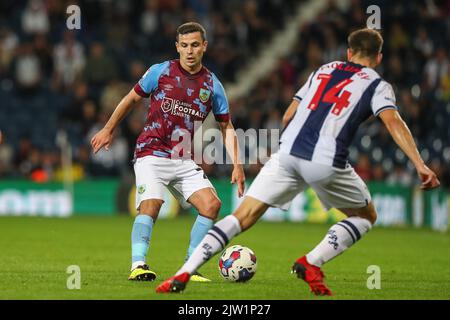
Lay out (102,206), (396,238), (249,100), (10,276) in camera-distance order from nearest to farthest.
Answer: (10,276) < (396,238) < (102,206) < (249,100)

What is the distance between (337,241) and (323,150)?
785 millimetres

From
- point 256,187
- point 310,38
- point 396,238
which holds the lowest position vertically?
point 396,238

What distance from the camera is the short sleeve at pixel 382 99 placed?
7.59 metres

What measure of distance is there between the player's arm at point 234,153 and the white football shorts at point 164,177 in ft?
1.25

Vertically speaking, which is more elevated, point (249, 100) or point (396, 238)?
point (249, 100)

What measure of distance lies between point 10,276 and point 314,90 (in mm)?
3304

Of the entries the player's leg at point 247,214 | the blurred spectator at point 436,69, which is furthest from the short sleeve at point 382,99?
the blurred spectator at point 436,69

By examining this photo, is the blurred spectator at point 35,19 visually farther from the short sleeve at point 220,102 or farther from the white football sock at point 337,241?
the white football sock at point 337,241

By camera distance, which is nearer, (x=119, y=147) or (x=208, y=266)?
(x=208, y=266)

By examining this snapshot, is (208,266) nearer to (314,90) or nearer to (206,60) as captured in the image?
(314,90)

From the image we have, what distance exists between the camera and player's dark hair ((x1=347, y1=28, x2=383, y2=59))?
25.5 feet

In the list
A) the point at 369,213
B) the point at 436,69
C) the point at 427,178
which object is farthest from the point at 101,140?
the point at 436,69
